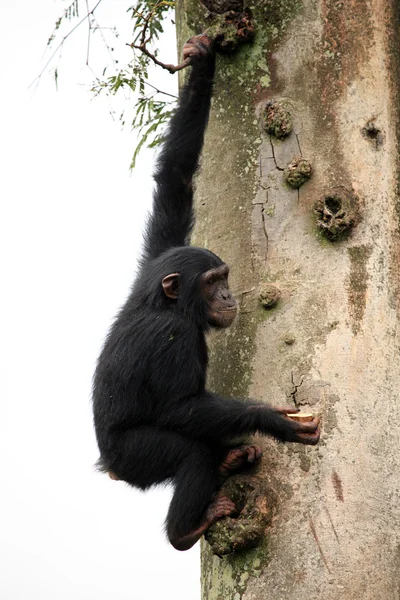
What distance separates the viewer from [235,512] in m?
4.16

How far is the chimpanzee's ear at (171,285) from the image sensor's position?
5160mm

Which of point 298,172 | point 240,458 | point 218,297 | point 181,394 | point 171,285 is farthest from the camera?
point 171,285

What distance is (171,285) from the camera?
5.20 meters

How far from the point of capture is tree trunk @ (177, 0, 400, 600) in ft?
13.0

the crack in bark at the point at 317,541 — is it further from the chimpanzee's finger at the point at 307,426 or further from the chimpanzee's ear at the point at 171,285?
the chimpanzee's ear at the point at 171,285

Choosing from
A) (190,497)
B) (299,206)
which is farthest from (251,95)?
(190,497)

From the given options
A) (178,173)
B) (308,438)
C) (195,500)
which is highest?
(178,173)

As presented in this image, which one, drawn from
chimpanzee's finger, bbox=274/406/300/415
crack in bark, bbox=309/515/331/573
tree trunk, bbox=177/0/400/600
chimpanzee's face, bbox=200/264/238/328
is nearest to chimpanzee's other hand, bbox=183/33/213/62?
tree trunk, bbox=177/0/400/600

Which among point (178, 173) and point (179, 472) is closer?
point (179, 472)

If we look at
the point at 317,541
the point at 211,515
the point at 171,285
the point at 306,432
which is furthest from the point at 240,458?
the point at 171,285

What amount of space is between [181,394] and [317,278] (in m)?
0.98

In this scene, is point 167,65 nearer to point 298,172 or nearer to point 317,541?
point 298,172

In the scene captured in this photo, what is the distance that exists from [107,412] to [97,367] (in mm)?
418

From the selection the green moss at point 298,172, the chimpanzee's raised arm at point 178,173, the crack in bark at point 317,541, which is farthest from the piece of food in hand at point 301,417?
the chimpanzee's raised arm at point 178,173
